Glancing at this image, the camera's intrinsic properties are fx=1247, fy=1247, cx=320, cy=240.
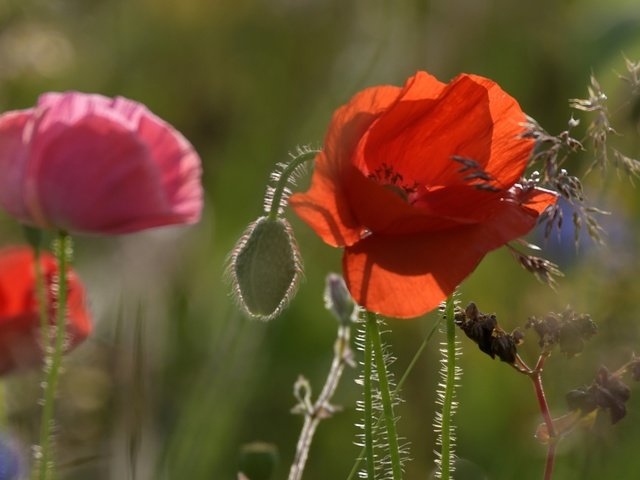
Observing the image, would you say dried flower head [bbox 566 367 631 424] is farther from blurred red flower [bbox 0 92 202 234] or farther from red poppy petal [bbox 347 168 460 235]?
blurred red flower [bbox 0 92 202 234]

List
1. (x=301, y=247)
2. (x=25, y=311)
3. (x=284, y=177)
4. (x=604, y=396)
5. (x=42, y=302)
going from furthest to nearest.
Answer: (x=301, y=247) → (x=25, y=311) → (x=42, y=302) → (x=284, y=177) → (x=604, y=396)

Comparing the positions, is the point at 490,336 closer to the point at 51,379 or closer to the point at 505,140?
the point at 505,140

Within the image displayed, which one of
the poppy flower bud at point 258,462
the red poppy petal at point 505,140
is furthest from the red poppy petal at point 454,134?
the poppy flower bud at point 258,462

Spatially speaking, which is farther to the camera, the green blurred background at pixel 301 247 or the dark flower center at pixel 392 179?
the green blurred background at pixel 301 247

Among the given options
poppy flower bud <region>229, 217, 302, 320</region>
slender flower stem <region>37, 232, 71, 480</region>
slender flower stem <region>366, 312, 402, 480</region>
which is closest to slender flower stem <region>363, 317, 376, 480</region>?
slender flower stem <region>366, 312, 402, 480</region>

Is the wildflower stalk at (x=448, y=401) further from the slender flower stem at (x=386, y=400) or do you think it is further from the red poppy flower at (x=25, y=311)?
the red poppy flower at (x=25, y=311)

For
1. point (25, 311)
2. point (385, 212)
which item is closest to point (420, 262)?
point (385, 212)
